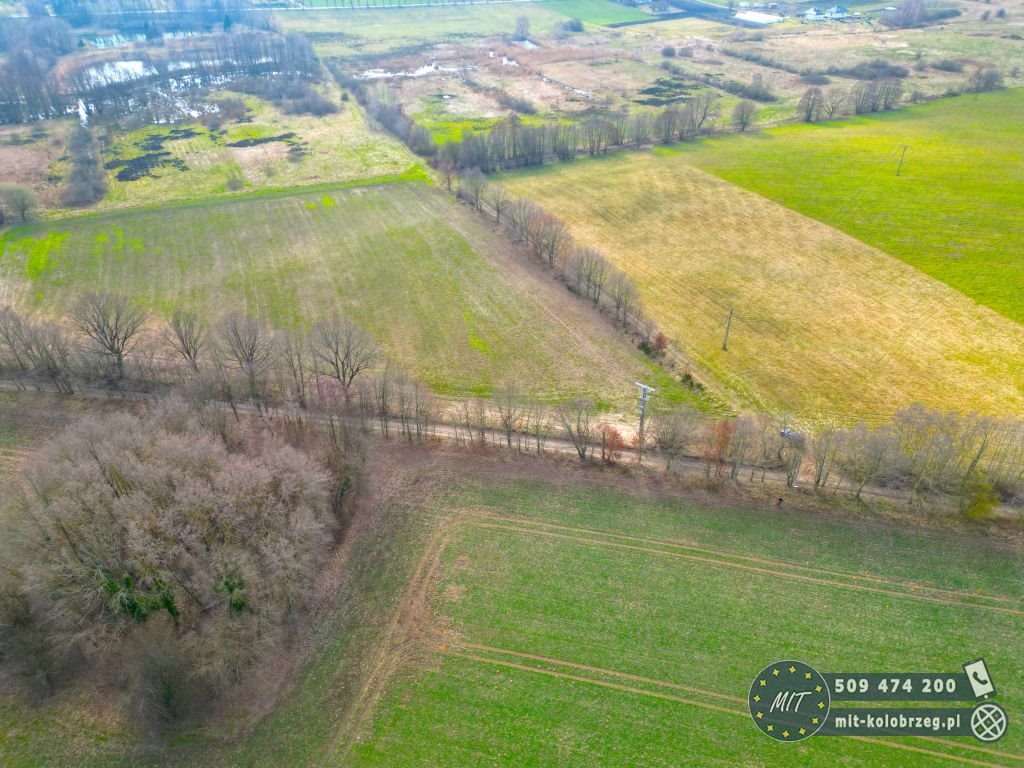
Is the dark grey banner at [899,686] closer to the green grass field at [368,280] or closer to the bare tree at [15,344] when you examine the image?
the green grass field at [368,280]

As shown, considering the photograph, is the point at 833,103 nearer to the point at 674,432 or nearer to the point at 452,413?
the point at 674,432

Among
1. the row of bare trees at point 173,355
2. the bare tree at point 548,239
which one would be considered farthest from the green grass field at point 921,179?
the row of bare trees at point 173,355

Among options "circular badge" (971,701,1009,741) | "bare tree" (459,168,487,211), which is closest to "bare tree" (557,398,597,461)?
"circular badge" (971,701,1009,741)

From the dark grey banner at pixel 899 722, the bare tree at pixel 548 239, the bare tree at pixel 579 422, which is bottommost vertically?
the dark grey banner at pixel 899 722

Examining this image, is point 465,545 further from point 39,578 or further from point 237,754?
point 39,578

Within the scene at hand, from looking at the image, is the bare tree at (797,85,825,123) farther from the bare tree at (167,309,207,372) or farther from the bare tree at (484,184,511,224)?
the bare tree at (167,309,207,372)

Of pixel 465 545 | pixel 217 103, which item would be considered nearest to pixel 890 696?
pixel 465 545
